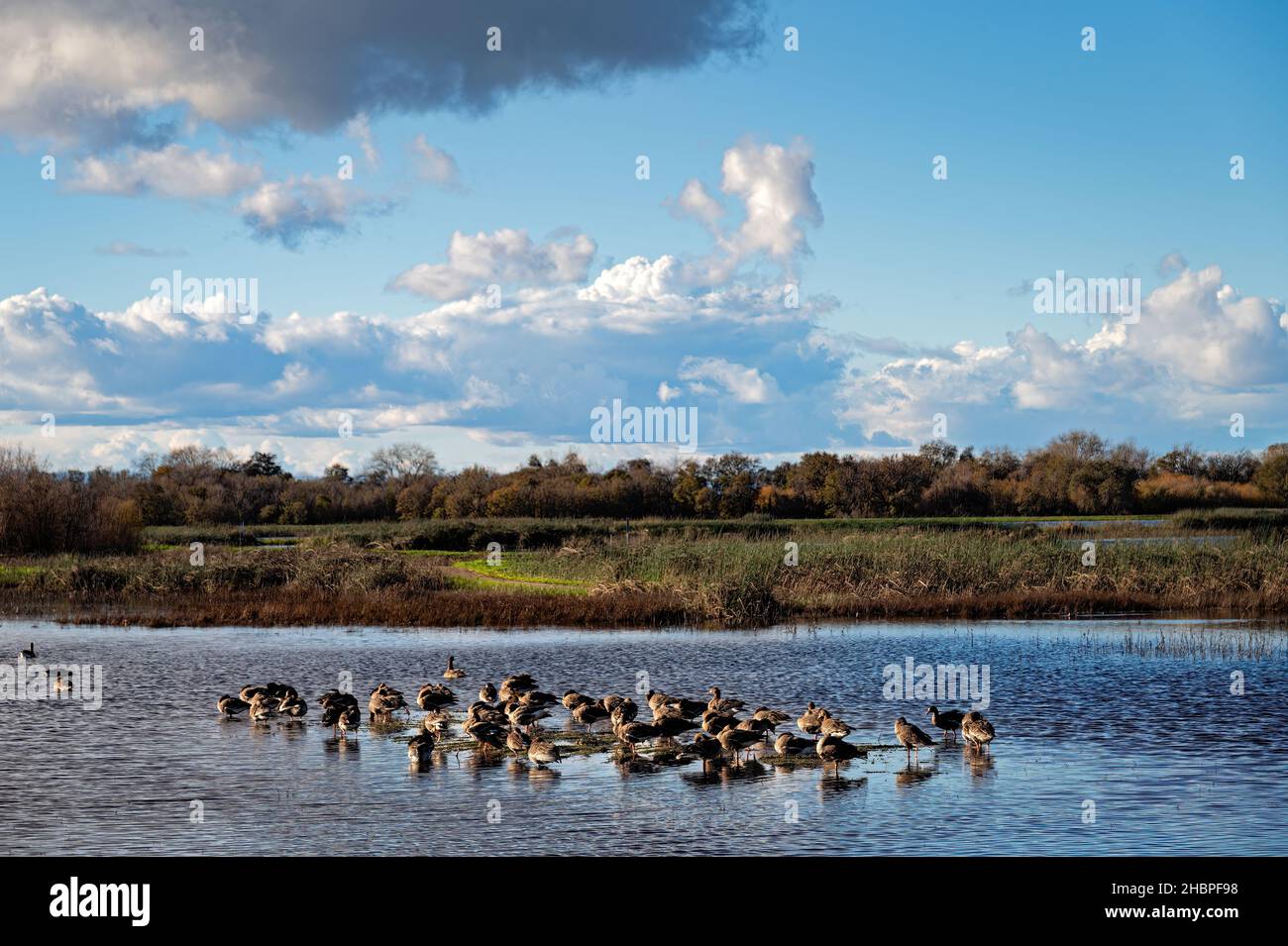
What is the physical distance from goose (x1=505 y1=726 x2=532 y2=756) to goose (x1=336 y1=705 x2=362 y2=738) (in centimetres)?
248

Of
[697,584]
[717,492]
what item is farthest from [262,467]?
[697,584]

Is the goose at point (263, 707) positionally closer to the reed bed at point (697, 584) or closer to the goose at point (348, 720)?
the goose at point (348, 720)

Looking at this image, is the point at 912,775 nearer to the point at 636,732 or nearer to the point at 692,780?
the point at 692,780

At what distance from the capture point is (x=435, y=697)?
19.2 meters

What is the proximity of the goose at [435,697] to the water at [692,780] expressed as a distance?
1.37 metres

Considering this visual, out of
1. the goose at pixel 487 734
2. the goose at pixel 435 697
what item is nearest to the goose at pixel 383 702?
the goose at pixel 435 697

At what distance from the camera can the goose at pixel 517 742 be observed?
16.8 metres

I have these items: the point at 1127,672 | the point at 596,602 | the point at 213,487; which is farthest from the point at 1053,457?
the point at 1127,672

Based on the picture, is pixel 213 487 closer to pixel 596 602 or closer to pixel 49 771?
pixel 596 602

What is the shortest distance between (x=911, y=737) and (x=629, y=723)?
381cm

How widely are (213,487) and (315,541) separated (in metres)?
38.0

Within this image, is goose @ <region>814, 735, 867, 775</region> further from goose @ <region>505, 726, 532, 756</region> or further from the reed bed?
the reed bed

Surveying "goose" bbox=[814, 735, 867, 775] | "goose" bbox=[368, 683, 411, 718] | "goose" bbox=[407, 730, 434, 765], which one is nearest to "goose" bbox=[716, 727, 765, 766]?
→ "goose" bbox=[814, 735, 867, 775]

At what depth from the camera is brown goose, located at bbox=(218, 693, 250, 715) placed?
1948 cm
